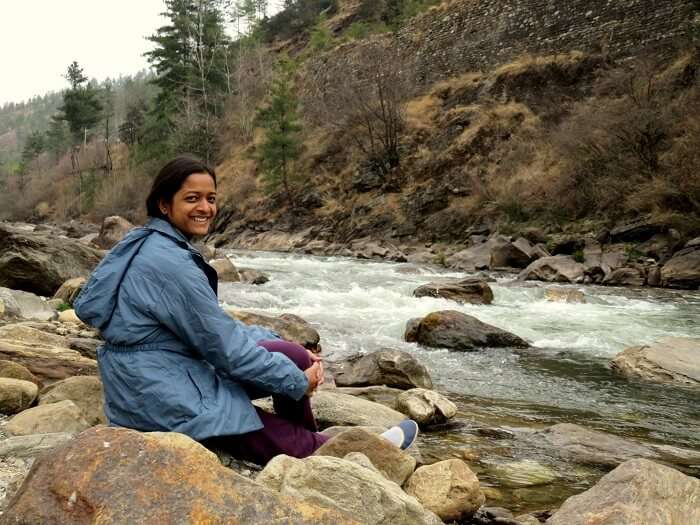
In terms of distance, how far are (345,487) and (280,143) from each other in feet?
91.2

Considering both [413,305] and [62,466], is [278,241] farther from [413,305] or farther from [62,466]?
[62,466]

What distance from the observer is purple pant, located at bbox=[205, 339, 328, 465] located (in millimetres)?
2465

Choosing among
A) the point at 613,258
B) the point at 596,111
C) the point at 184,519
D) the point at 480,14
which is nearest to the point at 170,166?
the point at 184,519

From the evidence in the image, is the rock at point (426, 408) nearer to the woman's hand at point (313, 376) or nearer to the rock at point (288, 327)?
the woman's hand at point (313, 376)

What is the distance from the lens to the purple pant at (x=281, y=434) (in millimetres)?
2465

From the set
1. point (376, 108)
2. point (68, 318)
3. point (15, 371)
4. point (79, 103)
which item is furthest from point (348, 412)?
point (79, 103)

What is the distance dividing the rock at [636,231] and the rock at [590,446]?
36.6 ft

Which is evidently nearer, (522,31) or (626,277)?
(626,277)

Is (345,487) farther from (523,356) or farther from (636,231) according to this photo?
(636,231)

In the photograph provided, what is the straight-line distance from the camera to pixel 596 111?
1833 cm

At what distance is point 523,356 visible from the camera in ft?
25.3

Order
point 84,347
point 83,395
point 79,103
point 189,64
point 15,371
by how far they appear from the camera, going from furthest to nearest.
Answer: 1. point 79,103
2. point 189,64
3. point 84,347
4. point 15,371
5. point 83,395

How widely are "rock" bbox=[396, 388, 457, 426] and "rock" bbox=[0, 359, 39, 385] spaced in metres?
2.87

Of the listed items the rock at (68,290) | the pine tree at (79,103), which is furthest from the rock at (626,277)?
the pine tree at (79,103)
